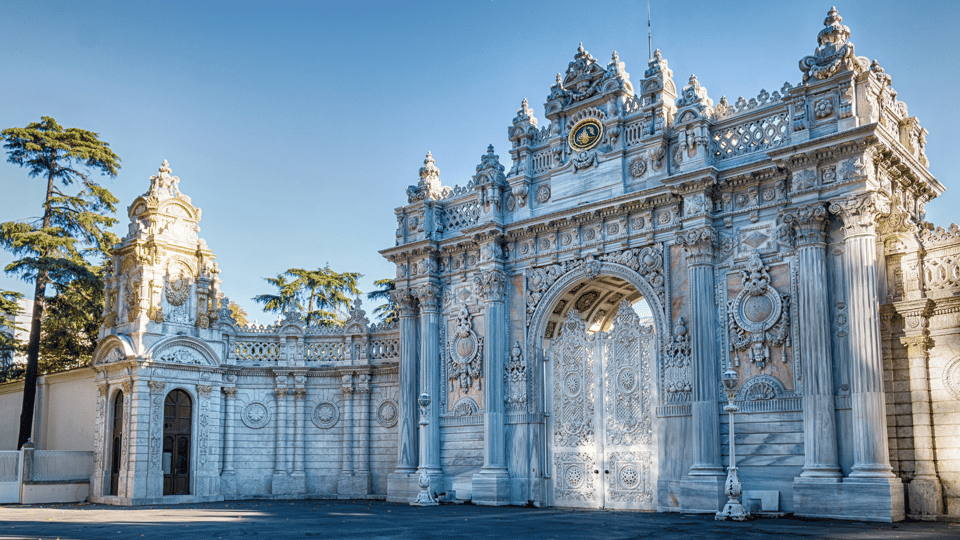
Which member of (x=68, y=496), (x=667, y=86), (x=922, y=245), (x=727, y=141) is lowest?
(x=68, y=496)

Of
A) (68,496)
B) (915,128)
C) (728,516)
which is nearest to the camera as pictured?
(728,516)

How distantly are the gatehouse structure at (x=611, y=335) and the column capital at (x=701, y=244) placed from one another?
56 millimetres

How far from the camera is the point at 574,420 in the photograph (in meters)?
Result: 21.8

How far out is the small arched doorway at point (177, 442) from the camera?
81.8ft

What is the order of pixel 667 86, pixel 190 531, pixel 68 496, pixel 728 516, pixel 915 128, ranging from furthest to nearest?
pixel 68 496
pixel 667 86
pixel 915 128
pixel 728 516
pixel 190 531

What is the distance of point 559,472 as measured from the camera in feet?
72.0

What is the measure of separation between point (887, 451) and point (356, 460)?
50.5 ft

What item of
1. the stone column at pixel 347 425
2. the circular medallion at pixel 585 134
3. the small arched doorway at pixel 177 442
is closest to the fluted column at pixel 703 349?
the circular medallion at pixel 585 134

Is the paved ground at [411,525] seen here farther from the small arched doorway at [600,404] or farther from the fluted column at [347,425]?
the fluted column at [347,425]

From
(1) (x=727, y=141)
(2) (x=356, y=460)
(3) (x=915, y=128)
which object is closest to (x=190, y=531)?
(2) (x=356, y=460)

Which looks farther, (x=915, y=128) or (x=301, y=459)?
(x=301, y=459)

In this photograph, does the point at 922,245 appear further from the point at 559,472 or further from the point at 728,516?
the point at 559,472

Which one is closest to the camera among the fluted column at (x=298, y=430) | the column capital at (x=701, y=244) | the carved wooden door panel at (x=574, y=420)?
the column capital at (x=701, y=244)

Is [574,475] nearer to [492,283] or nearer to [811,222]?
[492,283]
